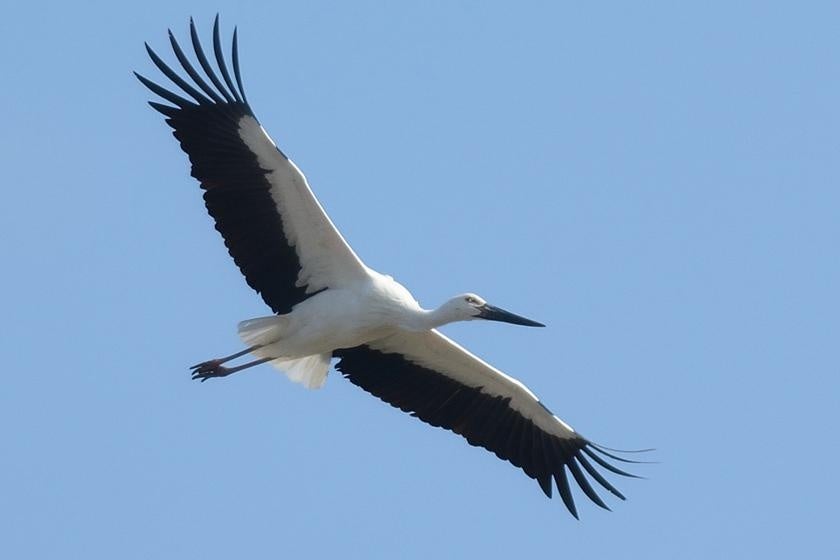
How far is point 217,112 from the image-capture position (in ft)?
59.0

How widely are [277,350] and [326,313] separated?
60 centimetres

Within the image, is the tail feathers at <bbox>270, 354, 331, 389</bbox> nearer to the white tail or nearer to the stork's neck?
the white tail

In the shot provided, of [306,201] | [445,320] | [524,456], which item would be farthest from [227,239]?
[524,456]

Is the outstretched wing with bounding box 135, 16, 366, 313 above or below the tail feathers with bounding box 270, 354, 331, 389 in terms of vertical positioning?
above

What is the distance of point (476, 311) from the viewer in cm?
1852

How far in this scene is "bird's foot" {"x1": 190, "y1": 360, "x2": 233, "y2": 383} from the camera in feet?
61.1

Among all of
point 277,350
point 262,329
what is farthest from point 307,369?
point 262,329

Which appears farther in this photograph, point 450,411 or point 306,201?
point 450,411

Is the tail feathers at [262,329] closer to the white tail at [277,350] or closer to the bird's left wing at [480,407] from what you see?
the white tail at [277,350]

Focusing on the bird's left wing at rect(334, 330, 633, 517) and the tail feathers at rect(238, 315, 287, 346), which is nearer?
the tail feathers at rect(238, 315, 287, 346)

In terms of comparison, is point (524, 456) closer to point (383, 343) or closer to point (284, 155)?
point (383, 343)

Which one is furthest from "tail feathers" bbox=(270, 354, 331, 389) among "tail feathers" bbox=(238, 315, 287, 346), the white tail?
"tail feathers" bbox=(238, 315, 287, 346)

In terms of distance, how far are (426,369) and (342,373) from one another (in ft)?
2.52

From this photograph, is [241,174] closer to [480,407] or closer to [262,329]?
[262,329]
